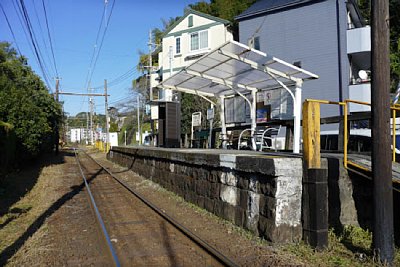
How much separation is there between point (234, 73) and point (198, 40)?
21.7 metres

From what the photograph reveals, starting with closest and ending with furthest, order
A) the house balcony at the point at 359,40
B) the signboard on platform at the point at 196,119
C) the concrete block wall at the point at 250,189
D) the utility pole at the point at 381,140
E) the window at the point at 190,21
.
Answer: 1. the utility pole at the point at 381,140
2. the concrete block wall at the point at 250,189
3. the signboard on platform at the point at 196,119
4. the house balcony at the point at 359,40
5. the window at the point at 190,21

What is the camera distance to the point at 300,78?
9.59 m

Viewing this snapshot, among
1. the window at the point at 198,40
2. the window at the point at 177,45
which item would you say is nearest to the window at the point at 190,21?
the window at the point at 198,40

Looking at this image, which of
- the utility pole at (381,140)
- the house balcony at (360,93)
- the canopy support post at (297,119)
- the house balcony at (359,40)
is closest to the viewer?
the utility pole at (381,140)

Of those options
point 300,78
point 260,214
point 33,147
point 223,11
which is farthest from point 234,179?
point 223,11

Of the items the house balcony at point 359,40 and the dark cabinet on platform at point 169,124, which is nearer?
the dark cabinet on platform at point 169,124

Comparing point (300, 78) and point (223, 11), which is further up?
point (223, 11)

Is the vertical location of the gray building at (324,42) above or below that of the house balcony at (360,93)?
above

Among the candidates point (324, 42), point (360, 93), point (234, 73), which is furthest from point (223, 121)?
point (324, 42)

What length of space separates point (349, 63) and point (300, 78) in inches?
521

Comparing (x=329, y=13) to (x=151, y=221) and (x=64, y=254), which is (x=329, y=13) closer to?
(x=151, y=221)

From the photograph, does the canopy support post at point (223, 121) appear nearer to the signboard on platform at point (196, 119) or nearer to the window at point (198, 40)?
the signboard on platform at point (196, 119)

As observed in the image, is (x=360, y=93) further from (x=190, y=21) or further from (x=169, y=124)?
(x=190, y=21)

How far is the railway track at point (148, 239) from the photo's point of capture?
496 centimetres
